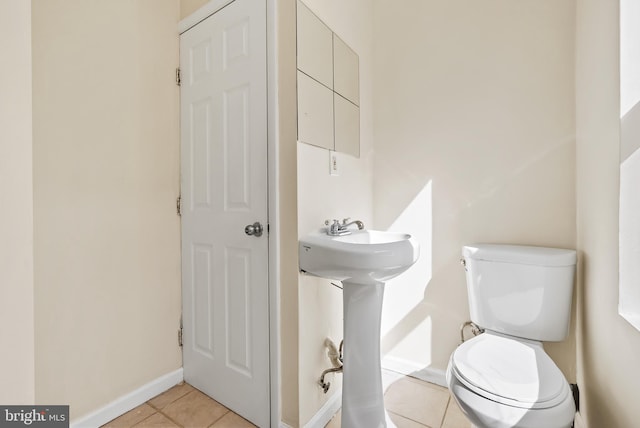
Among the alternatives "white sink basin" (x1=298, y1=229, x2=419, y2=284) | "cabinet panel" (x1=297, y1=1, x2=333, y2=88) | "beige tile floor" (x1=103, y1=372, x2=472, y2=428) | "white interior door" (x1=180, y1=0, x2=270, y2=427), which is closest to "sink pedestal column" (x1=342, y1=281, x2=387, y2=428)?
"white sink basin" (x1=298, y1=229, x2=419, y2=284)

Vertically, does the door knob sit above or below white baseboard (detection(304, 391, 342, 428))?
above

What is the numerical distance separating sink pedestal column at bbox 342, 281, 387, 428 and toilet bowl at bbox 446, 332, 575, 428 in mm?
318

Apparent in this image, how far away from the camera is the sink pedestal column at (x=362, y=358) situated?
1.26 metres

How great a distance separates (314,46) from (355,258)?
1010 mm

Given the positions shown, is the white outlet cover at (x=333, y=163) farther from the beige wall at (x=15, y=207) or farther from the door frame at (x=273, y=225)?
the beige wall at (x=15, y=207)

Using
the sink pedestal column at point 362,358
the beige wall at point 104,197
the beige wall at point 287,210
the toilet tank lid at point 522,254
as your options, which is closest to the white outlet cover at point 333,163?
the beige wall at point 287,210

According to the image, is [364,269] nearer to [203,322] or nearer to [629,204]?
[629,204]

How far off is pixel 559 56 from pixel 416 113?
2.25 feet

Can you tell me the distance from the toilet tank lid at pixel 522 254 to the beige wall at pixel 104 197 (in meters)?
1.63

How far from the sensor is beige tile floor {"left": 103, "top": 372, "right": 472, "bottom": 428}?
1.45 metres

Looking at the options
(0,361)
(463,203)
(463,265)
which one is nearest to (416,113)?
(463,203)

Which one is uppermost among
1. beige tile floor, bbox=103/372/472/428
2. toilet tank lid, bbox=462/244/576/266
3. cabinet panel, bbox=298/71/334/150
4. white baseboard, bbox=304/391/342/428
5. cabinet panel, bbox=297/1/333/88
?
cabinet panel, bbox=297/1/333/88

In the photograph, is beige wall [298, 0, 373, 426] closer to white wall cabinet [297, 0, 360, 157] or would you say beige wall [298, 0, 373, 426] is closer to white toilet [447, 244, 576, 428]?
white wall cabinet [297, 0, 360, 157]

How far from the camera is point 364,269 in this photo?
3.56 feet
